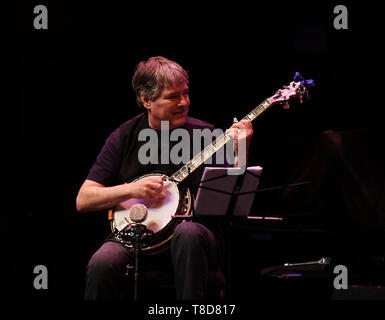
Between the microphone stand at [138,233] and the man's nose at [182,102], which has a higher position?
the man's nose at [182,102]

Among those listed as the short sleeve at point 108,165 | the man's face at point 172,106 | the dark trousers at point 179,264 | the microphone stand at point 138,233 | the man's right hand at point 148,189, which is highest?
the man's face at point 172,106

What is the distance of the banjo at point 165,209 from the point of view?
294 cm

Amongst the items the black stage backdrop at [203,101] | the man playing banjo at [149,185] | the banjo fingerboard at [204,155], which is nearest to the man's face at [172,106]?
the man playing banjo at [149,185]

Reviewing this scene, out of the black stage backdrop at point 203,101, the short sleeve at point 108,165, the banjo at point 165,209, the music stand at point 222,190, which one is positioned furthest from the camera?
the black stage backdrop at point 203,101

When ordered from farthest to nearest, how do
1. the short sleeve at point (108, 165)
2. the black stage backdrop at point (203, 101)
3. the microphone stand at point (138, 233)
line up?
the black stage backdrop at point (203, 101) → the short sleeve at point (108, 165) → the microphone stand at point (138, 233)

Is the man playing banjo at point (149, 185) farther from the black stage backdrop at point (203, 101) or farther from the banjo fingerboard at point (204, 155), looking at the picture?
the black stage backdrop at point (203, 101)

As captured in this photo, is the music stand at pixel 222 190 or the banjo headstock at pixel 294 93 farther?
the banjo headstock at pixel 294 93

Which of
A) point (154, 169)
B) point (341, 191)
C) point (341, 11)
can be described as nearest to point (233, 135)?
point (154, 169)

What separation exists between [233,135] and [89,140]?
1.65 metres

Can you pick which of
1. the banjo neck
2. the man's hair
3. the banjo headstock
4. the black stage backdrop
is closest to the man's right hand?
the banjo neck

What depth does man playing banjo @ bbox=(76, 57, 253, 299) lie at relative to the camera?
8.40 ft

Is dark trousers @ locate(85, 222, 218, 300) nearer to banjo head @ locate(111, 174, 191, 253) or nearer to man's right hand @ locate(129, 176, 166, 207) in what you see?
banjo head @ locate(111, 174, 191, 253)

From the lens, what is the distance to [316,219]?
154 inches

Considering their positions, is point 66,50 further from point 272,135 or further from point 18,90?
point 272,135
